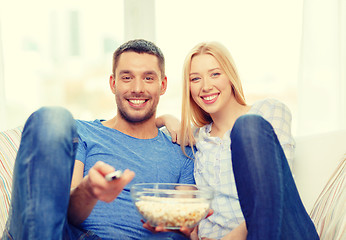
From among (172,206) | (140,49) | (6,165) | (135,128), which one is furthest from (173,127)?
(172,206)

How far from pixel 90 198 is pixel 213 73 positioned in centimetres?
83

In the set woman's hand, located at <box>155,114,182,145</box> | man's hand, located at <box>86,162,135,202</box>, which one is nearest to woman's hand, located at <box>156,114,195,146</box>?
woman's hand, located at <box>155,114,182,145</box>

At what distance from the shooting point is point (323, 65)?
2352 mm

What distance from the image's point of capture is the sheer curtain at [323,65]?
2.33m

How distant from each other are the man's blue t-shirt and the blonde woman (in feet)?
0.31

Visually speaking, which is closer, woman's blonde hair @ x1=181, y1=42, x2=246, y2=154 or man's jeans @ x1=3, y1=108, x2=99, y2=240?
man's jeans @ x1=3, y1=108, x2=99, y2=240

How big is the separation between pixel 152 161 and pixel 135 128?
0.21 metres

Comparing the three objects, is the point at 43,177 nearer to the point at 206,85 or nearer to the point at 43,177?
the point at 43,177

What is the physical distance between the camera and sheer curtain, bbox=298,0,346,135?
2.33 metres

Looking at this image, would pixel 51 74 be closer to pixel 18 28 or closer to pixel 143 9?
pixel 18 28

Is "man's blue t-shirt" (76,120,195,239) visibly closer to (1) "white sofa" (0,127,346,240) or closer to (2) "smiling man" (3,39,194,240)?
(2) "smiling man" (3,39,194,240)

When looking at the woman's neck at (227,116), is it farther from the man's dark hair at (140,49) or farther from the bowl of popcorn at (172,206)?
the bowl of popcorn at (172,206)

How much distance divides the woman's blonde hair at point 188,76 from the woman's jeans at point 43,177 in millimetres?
802

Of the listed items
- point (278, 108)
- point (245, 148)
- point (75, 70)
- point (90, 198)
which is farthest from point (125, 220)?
point (75, 70)
